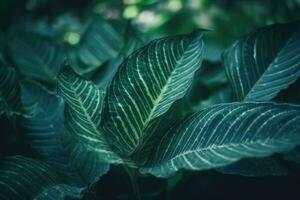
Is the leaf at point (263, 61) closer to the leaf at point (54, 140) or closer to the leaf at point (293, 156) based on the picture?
the leaf at point (293, 156)

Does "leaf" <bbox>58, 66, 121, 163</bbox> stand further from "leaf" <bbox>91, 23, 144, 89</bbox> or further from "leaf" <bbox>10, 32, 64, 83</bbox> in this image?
"leaf" <bbox>10, 32, 64, 83</bbox>

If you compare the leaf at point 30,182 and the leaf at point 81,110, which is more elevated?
the leaf at point 81,110

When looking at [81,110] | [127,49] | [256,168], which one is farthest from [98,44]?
[256,168]

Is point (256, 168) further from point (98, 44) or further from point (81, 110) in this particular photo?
point (98, 44)

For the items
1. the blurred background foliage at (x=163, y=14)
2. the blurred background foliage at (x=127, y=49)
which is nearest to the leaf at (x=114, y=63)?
the blurred background foliage at (x=127, y=49)

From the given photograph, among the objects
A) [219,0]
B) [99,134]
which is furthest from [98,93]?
[219,0]

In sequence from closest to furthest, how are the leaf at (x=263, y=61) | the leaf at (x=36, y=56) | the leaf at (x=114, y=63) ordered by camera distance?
1. the leaf at (x=263, y=61)
2. the leaf at (x=114, y=63)
3. the leaf at (x=36, y=56)
